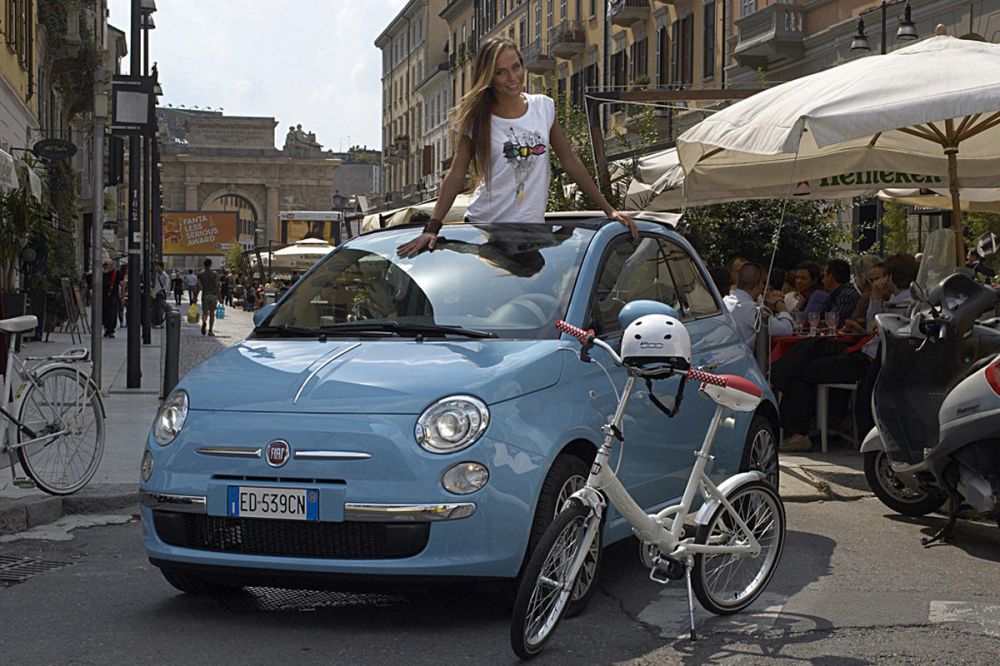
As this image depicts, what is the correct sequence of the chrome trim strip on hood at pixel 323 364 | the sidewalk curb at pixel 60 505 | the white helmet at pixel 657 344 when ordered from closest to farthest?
the white helmet at pixel 657 344 < the chrome trim strip on hood at pixel 323 364 < the sidewalk curb at pixel 60 505

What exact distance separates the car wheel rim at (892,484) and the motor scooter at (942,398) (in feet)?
0.04

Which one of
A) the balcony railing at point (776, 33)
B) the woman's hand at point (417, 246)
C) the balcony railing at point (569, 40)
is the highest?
the balcony railing at point (569, 40)

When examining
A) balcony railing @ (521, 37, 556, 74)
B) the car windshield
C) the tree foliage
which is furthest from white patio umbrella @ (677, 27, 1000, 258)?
balcony railing @ (521, 37, 556, 74)

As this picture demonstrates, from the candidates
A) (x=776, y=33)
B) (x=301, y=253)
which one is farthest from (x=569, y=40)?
(x=776, y=33)

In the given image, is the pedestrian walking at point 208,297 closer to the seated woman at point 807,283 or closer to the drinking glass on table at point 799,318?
the seated woman at point 807,283

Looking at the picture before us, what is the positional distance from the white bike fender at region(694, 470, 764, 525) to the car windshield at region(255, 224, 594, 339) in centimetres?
93

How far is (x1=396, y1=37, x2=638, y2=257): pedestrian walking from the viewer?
7.34 metres

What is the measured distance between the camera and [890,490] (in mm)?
8531

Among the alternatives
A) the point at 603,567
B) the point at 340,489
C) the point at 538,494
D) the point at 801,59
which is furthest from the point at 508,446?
the point at 801,59

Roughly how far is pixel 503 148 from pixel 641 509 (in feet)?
8.08

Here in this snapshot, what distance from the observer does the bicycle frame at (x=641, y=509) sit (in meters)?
5.29

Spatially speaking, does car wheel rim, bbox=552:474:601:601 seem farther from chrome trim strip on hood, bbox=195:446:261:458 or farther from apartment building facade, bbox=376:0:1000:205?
apartment building facade, bbox=376:0:1000:205

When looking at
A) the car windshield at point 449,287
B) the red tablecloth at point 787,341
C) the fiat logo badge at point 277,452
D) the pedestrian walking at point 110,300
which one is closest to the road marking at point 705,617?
the car windshield at point 449,287

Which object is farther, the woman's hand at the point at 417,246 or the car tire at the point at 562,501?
the woman's hand at the point at 417,246
